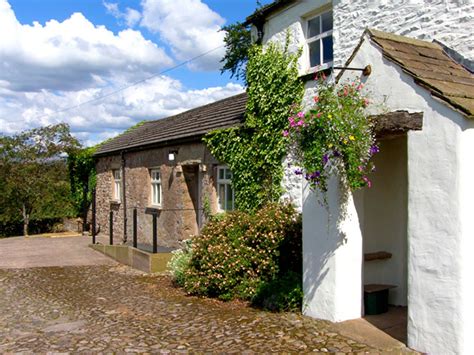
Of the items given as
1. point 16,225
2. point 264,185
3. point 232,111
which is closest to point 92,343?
point 264,185

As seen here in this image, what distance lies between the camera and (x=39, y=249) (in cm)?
1548

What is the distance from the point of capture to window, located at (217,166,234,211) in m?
11.1

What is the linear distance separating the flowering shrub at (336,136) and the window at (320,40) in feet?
10.5

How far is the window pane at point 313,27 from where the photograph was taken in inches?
350

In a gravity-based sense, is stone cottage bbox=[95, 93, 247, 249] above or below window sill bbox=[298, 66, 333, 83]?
below

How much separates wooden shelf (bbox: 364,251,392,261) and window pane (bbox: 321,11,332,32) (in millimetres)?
4335

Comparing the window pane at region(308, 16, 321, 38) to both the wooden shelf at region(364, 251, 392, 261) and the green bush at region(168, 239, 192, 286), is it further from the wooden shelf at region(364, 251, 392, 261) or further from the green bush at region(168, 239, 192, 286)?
the green bush at region(168, 239, 192, 286)

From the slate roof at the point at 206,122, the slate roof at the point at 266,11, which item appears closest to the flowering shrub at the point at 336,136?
the slate roof at the point at 266,11

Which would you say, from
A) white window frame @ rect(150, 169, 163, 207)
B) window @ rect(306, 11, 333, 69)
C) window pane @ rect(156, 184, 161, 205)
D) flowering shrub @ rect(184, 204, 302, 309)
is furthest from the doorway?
window pane @ rect(156, 184, 161, 205)

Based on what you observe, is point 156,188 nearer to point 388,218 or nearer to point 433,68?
point 388,218

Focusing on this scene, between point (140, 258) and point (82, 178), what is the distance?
11.1 meters

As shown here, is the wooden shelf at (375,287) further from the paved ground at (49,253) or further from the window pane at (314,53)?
the paved ground at (49,253)

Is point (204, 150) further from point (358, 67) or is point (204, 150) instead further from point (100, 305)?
point (358, 67)

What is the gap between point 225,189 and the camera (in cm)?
1130
